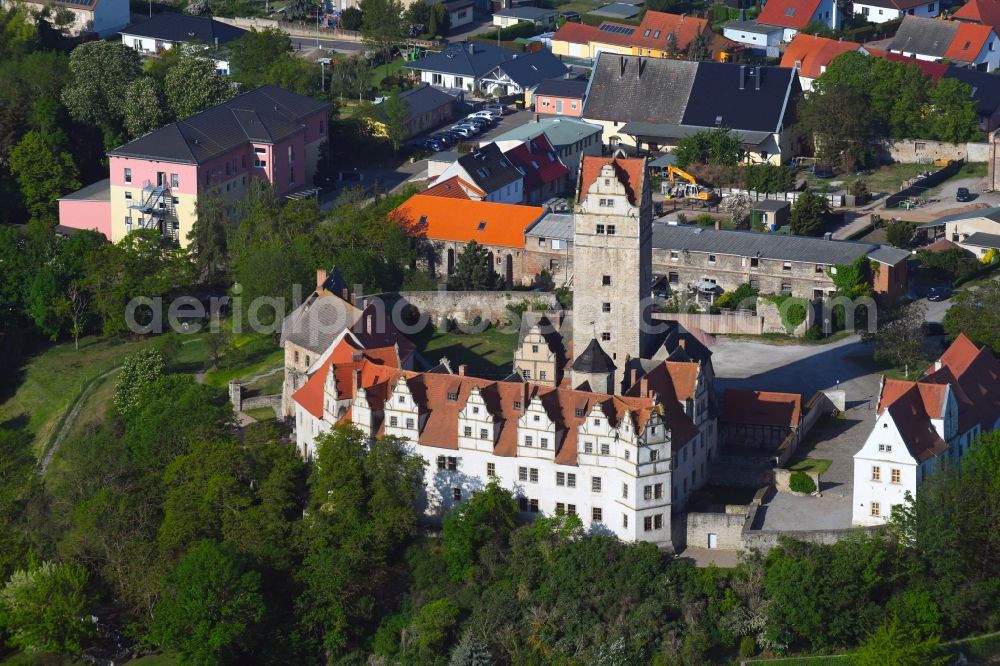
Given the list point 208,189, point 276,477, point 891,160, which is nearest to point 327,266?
point 208,189

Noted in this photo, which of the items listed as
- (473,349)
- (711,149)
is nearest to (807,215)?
(711,149)

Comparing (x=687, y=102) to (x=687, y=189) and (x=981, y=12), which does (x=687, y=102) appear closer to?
(x=687, y=189)

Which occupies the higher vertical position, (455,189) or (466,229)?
(455,189)

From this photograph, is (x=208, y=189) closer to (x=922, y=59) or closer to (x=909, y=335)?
(x=909, y=335)

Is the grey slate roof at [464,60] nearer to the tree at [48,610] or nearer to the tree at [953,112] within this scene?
the tree at [953,112]

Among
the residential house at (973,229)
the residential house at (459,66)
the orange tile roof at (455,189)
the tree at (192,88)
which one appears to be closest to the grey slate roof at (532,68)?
the residential house at (459,66)

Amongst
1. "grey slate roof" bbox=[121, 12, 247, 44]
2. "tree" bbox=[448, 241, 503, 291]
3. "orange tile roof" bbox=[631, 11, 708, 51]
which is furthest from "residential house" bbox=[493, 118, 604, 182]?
"grey slate roof" bbox=[121, 12, 247, 44]
